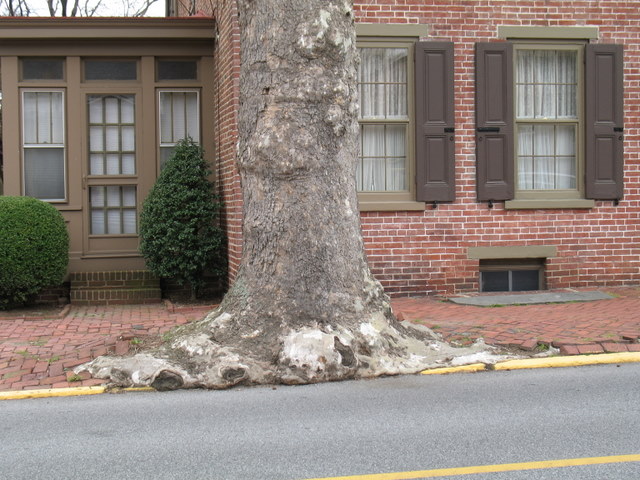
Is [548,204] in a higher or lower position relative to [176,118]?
lower

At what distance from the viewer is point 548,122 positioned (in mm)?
11094

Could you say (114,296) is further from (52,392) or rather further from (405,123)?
(52,392)

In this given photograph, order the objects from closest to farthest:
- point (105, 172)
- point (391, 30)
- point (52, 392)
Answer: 1. point (52, 392)
2. point (391, 30)
3. point (105, 172)

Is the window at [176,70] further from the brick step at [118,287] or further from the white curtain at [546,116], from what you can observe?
the white curtain at [546,116]

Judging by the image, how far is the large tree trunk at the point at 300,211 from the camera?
7238mm

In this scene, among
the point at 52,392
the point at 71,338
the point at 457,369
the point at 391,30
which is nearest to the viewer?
the point at 52,392

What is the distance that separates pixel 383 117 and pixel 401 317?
10.2ft

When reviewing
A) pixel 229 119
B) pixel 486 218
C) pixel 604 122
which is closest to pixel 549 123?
pixel 604 122

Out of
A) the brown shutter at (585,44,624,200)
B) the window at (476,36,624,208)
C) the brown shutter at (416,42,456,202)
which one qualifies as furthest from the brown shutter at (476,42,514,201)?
the brown shutter at (585,44,624,200)

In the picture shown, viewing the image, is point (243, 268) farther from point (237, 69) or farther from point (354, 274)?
point (237, 69)

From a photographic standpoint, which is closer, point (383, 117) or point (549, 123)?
point (383, 117)

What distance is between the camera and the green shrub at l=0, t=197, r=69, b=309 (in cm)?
1007

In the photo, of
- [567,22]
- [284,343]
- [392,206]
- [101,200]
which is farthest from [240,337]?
[567,22]

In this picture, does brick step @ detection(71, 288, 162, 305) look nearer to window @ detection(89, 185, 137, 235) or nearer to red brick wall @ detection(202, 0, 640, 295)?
window @ detection(89, 185, 137, 235)
